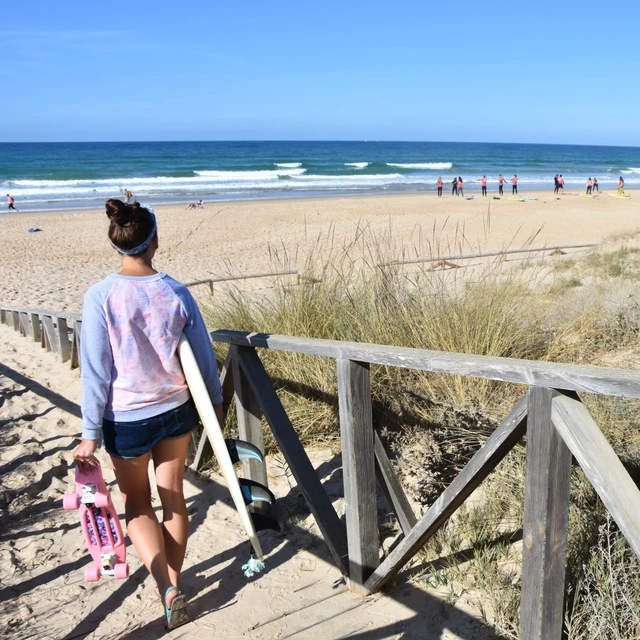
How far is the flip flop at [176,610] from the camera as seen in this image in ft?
8.71

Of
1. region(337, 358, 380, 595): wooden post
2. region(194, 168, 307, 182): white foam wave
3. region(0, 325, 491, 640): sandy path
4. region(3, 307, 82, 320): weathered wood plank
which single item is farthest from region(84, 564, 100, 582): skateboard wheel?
region(194, 168, 307, 182): white foam wave

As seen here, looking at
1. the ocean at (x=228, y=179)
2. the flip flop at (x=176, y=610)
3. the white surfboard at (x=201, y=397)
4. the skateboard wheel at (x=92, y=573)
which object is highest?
the ocean at (x=228, y=179)

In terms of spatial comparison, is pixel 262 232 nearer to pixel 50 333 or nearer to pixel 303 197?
pixel 303 197

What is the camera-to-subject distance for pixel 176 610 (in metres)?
2.66

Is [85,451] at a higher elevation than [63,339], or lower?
higher

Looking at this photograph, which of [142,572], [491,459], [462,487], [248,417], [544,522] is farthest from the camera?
[248,417]

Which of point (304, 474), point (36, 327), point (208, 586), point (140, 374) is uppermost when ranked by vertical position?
point (140, 374)

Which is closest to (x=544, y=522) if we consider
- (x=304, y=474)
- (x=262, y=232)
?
(x=304, y=474)

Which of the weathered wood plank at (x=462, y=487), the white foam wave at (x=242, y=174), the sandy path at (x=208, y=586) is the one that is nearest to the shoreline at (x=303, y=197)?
the white foam wave at (x=242, y=174)

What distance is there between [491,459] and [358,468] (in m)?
0.68

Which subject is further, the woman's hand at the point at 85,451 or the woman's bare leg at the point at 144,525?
the woman's bare leg at the point at 144,525

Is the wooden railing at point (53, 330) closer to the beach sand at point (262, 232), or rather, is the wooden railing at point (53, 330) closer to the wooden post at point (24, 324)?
the wooden post at point (24, 324)

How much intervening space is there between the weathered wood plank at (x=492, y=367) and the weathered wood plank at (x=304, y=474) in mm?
293

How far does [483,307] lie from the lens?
4316 mm
